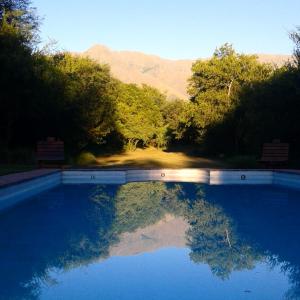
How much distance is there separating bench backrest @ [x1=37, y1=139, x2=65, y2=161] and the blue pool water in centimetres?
427

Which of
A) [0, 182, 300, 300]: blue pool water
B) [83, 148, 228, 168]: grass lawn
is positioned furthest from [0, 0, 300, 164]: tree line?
[0, 182, 300, 300]: blue pool water

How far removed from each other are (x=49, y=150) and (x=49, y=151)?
0.13 ft

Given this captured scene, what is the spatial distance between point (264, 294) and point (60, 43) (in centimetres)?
2245

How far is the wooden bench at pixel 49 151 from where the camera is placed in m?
15.6

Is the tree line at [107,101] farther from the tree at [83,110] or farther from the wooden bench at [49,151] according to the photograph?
the wooden bench at [49,151]

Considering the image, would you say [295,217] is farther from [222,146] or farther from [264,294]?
[222,146]

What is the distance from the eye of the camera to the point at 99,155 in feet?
85.7

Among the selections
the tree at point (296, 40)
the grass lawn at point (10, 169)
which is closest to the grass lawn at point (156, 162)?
the grass lawn at point (10, 169)

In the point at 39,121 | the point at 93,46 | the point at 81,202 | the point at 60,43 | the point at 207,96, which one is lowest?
the point at 81,202


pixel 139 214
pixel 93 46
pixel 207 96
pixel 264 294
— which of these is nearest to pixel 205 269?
pixel 264 294

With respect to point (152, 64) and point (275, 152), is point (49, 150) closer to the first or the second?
point (275, 152)

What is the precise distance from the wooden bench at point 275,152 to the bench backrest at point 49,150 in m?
7.71

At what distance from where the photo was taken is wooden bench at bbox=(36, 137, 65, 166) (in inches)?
616

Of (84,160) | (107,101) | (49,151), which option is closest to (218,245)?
(49,151)
